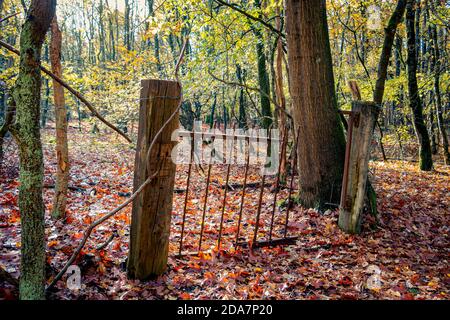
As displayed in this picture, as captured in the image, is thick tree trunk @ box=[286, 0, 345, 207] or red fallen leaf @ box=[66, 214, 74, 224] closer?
red fallen leaf @ box=[66, 214, 74, 224]

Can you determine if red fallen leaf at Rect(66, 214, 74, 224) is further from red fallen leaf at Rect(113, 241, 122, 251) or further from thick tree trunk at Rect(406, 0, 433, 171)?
thick tree trunk at Rect(406, 0, 433, 171)

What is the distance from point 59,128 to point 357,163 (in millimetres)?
4136

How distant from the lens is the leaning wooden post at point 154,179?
2.53 meters

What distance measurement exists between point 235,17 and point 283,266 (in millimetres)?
5873

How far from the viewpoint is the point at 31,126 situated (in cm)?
182

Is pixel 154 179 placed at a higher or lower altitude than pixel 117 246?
higher

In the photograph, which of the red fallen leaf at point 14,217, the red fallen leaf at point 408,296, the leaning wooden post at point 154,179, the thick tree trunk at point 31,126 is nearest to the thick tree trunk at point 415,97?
the red fallen leaf at point 408,296

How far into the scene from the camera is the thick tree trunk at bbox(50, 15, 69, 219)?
404 cm

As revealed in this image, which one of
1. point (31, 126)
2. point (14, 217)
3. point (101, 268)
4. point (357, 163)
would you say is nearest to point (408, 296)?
point (357, 163)

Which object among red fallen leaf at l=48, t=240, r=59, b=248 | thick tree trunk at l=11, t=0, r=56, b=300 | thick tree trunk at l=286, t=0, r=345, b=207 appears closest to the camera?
thick tree trunk at l=11, t=0, r=56, b=300

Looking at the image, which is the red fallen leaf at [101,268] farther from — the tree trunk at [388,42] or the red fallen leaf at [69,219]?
the tree trunk at [388,42]

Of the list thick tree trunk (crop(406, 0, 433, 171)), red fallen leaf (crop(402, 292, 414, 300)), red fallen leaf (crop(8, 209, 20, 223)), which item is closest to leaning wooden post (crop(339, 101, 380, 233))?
red fallen leaf (crop(402, 292, 414, 300))

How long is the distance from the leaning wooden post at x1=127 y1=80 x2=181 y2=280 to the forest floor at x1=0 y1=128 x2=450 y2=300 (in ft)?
0.76

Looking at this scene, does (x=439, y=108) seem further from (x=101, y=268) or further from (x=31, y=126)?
(x=31, y=126)
